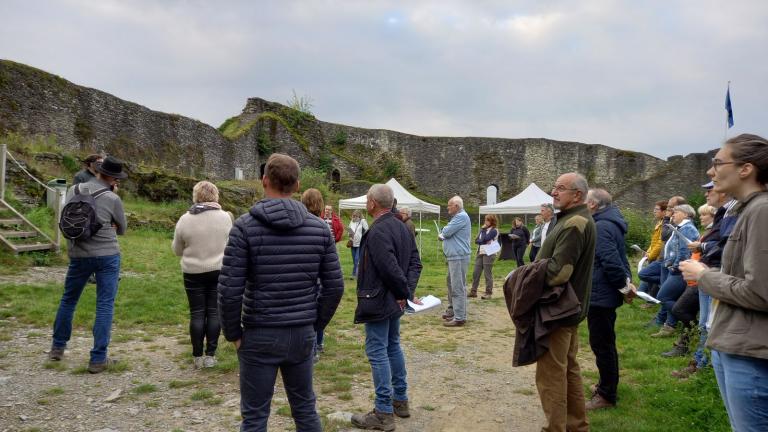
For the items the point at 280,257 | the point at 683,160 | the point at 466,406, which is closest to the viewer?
the point at 280,257

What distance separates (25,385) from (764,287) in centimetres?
505

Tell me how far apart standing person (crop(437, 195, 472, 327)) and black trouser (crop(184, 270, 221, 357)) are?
3.42 metres

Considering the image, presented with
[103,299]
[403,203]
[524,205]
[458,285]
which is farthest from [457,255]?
[524,205]

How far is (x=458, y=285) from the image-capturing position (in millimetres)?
7293

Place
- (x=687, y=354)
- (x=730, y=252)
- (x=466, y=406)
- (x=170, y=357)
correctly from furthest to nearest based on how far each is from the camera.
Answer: (x=687, y=354), (x=170, y=357), (x=466, y=406), (x=730, y=252)

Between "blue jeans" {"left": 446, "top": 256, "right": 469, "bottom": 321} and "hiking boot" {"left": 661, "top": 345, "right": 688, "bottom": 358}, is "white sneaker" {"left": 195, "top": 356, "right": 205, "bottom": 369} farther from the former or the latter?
"hiking boot" {"left": 661, "top": 345, "right": 688, "bottom": 358}

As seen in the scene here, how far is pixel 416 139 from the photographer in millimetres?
37156

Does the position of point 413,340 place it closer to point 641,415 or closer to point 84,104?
point 641,415

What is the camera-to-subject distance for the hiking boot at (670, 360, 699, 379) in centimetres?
490

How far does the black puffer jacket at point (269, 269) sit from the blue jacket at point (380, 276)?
0.99m

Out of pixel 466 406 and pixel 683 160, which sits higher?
pixel 683 160

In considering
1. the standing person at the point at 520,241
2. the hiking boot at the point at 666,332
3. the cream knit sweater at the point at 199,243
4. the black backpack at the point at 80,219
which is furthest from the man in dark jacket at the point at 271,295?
the standing person at the point at 520,241

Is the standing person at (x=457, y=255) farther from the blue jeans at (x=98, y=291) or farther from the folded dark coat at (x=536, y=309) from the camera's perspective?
the blue jeans at (x=98, y=291)

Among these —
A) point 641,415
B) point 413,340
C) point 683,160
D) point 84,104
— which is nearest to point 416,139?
point 683,160
